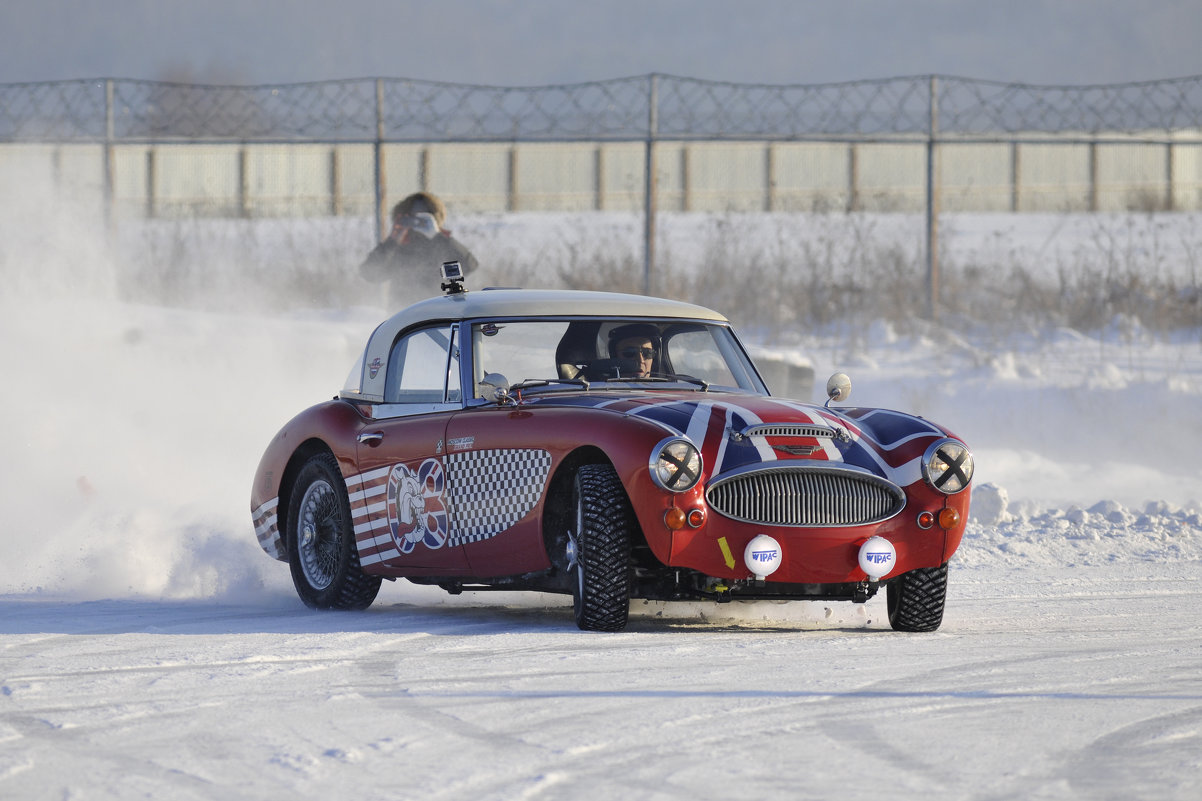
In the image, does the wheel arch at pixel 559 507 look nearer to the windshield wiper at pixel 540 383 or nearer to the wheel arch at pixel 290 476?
the windshield wiper at pixel 540 383

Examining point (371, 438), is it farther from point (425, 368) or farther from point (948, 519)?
point (948, 519)

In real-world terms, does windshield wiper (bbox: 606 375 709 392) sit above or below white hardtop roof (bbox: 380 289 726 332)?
below

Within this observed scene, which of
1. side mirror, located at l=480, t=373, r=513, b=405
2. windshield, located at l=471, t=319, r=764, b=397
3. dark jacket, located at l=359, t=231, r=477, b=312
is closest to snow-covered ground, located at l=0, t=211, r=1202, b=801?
side mirror, located at l=480, t=373, r=513, b=405

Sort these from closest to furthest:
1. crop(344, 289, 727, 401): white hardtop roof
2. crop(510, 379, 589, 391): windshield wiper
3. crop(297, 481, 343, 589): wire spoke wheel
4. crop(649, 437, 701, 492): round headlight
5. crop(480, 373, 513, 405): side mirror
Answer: crop(649, 437, 701, 492): round headlight < crop(480, 373, 513, 405): side mirror < crop(510, 379, 589, 391): windshield wiper < crop(344, 289, 727, 401): white hardtop roof < crop(297, 481, 343, 589): wire spoke wheel

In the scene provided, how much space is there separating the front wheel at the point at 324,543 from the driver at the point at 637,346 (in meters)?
1.58

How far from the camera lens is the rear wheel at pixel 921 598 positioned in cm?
769

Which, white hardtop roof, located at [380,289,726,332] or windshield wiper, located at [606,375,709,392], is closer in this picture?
windshield wiper, located at [606,375,709,392]

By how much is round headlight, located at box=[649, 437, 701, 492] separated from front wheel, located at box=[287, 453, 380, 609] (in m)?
2.28

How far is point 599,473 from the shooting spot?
24.3 feet

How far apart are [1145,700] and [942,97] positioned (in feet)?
43.2

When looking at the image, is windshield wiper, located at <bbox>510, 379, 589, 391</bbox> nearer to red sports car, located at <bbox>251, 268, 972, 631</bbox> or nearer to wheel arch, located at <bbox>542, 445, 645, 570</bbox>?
red sports car, located at <bbox>251, 268, 972, 631</bbox>

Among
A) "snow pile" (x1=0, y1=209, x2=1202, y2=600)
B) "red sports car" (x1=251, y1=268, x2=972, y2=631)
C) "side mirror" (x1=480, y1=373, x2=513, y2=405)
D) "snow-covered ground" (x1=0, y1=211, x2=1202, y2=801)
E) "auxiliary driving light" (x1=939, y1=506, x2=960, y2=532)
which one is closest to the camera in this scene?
"snow-covered ground" (x1=0, y1=211, x2=1202, y2=801)

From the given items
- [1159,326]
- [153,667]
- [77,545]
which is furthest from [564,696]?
[1159,326]

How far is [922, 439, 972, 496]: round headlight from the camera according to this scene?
7.52 meters
